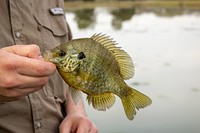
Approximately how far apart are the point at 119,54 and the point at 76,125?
57 centimetres

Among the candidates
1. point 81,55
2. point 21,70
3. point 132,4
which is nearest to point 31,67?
point 21,70

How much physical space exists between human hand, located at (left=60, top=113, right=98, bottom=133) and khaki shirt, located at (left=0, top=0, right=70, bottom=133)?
0.05 metres

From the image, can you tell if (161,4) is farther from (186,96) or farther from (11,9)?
(11,9)

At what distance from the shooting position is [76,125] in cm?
231

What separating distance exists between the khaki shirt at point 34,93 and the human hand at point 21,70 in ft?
1.31

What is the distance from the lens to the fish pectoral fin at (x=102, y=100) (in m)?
1.96

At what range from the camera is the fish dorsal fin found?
74.2 inches

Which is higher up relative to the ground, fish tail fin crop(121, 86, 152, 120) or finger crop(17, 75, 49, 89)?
finger crop(17, 75, 49, 89)

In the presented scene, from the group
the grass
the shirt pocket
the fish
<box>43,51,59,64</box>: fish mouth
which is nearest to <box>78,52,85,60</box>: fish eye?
the fish

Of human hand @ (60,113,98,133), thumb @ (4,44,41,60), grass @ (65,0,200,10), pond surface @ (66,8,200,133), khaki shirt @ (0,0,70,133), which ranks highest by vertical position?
thumb @ (4,44,41,60)

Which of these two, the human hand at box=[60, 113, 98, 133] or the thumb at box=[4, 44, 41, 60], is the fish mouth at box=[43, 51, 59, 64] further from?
the human hand at box=[60, 113, 98, 133]

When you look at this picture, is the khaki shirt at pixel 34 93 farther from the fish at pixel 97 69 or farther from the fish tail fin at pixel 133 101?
the fish tail fin at pixel 133 101

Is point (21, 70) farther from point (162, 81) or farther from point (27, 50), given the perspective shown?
point (162, 81)

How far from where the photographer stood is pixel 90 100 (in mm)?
1950
